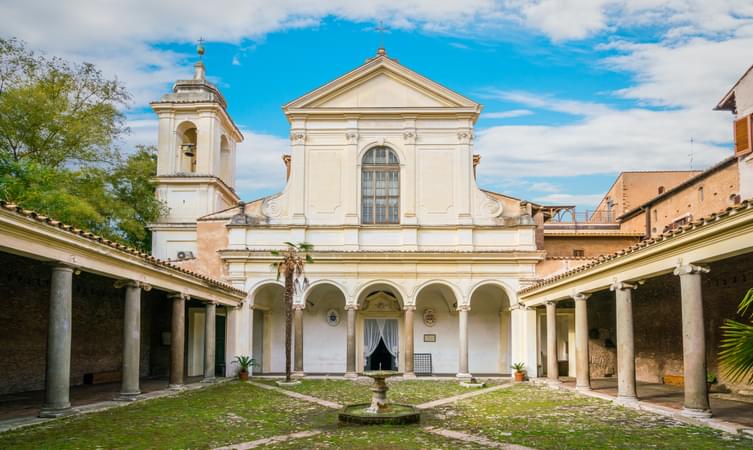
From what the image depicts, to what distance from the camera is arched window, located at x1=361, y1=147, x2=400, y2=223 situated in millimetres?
28266

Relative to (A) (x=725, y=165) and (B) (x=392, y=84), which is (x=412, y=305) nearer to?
(B) (x=392, y=84)

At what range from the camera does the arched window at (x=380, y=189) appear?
92.7 ft

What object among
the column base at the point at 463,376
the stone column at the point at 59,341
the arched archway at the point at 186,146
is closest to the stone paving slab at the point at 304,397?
the stone column at the point at 59,341

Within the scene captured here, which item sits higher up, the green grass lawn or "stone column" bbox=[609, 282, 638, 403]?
"stone column" bbox=[609, 282, 638, 403]

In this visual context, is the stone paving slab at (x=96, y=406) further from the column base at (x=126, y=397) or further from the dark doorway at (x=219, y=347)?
the dark doorway at (x=219, y=347)

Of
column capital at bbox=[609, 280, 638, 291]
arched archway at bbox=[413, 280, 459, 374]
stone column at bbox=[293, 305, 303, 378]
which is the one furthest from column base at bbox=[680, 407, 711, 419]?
arched archway at bbox=[413, 280, 459, 374]

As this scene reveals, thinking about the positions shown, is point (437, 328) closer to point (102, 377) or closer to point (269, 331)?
point (269, 331)

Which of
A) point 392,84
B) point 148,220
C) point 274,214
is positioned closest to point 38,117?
point 148,220

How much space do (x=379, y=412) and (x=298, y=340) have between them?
12256mm

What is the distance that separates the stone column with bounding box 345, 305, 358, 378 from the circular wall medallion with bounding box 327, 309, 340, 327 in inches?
92.5

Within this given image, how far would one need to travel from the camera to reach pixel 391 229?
27766 mm

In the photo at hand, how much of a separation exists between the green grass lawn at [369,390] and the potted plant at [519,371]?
2366mm

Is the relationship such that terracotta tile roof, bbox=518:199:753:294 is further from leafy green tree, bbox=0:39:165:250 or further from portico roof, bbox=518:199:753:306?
leafy green tree, bbox=0:39:165:250

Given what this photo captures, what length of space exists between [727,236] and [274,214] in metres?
18.9
